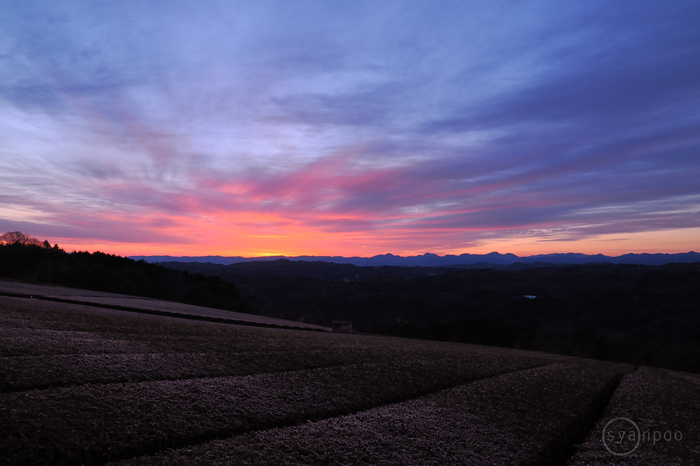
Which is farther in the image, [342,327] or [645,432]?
[342,327]

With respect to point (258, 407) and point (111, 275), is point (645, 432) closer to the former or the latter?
point (258, 407)

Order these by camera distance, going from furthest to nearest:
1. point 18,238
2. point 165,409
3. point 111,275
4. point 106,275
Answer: point 18,238
point 111,275
point 106,275
point 165,409

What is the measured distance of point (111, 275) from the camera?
104m

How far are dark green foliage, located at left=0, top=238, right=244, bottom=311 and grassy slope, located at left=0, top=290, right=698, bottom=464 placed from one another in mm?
89765

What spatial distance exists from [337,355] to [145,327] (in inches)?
612

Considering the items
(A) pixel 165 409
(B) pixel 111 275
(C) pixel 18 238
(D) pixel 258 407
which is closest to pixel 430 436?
(D) pixel 258 407

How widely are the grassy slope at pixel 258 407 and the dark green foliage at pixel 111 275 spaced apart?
89.8 m

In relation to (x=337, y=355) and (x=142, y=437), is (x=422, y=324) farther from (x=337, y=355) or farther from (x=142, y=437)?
(x=142, y=437)

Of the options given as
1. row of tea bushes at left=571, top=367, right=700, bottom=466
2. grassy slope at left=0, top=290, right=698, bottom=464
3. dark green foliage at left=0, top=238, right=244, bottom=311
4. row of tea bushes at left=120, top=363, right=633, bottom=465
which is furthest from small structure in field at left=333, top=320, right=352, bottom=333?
dark green foliage at left=0, top=238, right=244, bottom=311

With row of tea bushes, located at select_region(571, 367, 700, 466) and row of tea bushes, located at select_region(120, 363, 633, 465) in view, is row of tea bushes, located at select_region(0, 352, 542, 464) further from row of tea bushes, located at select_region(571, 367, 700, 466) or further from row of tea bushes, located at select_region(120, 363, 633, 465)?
row of tea bushes, located at select_region(571, 367, 700, 466)

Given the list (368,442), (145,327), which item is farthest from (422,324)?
(368,442)

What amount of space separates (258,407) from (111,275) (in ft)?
374

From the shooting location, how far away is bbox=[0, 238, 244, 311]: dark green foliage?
93.4 meters

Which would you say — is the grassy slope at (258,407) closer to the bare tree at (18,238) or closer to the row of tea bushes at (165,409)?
the row of tea bushes at (165,409)
